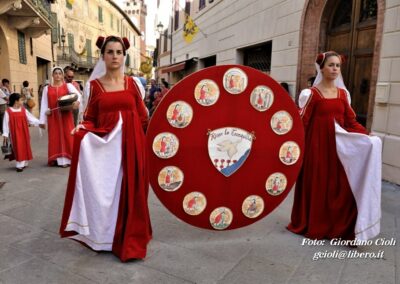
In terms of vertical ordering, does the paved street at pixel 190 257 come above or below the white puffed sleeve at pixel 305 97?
below

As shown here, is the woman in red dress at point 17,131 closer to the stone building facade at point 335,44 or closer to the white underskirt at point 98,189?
the white underskirt at point 98,189

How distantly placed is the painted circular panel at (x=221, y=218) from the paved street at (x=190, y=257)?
0.22m

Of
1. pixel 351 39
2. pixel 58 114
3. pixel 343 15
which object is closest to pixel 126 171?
pixel 58 114

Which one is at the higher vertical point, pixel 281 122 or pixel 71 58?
pixel 71 58

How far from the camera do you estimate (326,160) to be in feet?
10.7

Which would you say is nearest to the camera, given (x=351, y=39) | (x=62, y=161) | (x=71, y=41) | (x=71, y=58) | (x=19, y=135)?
(x=19, y=135)

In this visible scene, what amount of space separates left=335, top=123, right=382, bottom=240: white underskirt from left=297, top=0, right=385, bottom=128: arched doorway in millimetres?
3119

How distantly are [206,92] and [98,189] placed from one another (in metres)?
1.15

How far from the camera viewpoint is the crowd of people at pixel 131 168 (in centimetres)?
274

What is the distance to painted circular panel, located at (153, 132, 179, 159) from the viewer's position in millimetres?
2660

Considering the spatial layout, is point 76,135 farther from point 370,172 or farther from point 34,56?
point 34,56

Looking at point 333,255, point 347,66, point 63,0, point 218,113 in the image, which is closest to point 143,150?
point 218,113

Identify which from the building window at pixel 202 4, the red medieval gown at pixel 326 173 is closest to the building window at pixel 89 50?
the building window at pixel 202 4

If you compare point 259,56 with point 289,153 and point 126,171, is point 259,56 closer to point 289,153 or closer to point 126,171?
point 289,153
